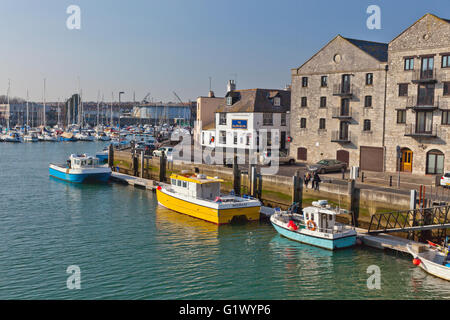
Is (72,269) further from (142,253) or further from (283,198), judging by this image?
(283,198)

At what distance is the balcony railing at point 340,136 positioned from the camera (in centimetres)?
4778

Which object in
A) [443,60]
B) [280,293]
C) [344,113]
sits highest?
[443,60]

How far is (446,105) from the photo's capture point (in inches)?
1555

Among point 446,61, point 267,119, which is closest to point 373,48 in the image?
point 446,61

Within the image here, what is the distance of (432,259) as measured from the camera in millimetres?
23594

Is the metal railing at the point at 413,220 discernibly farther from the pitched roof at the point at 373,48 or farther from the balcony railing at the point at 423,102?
the pitched roof at the point at 373,48

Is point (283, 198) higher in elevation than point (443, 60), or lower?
lower

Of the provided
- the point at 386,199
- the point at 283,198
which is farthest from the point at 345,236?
the point at 283,198

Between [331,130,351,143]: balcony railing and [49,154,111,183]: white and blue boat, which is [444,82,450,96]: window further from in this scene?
[49,154,111,183]: white and blue boat

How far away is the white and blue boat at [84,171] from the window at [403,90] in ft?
107

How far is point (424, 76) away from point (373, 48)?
914 centimetres

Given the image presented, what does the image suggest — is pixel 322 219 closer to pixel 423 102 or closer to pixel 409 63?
pixel 423 102

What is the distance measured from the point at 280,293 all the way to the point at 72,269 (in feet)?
35.6

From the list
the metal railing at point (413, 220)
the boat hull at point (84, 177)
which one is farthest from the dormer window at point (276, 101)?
the metal railing at point (413, 220)
